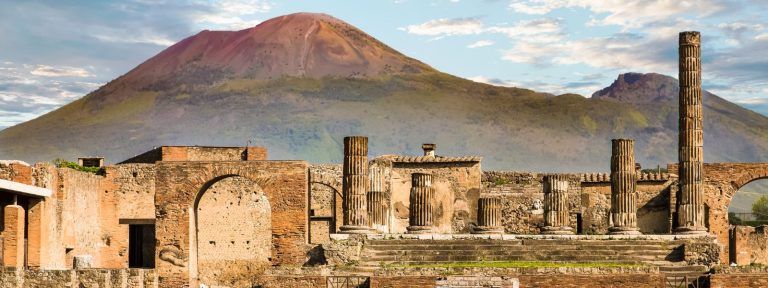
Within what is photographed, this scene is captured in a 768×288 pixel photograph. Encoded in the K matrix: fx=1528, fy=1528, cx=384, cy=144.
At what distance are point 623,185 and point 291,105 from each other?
117 meters

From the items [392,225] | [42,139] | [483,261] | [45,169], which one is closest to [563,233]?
[483,261]

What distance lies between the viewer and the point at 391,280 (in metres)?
33.2

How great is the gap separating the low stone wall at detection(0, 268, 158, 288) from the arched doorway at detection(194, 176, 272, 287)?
12.1m

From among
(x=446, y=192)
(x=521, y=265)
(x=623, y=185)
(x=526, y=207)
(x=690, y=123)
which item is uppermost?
(x=690, y=123)

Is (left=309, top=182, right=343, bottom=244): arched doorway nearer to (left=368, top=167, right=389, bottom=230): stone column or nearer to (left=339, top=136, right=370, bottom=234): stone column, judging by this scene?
(left=368, top=167, right=389, bottom=230): stone column

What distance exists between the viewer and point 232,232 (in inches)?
1841

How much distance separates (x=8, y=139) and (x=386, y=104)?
124 feet

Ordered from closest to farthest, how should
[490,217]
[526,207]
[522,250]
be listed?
[522,250]
[490,217]
[526,207]

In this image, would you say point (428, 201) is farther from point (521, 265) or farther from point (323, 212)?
point (323, 212)

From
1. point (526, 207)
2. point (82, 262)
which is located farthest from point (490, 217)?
point (82, 262)

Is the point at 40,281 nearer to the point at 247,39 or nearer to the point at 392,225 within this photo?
the point at 392,225

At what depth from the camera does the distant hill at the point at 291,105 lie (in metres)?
151

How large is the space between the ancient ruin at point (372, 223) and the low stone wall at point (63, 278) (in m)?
0.03

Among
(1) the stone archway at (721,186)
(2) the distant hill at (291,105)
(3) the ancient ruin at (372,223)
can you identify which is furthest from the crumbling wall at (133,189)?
(2) the distant hill at (291,105)
